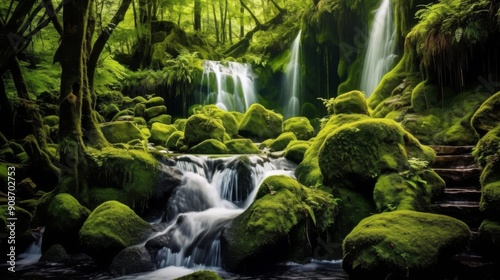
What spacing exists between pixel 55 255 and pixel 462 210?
7327 mm

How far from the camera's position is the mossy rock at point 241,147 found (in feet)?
40.9

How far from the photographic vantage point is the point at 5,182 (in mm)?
9781

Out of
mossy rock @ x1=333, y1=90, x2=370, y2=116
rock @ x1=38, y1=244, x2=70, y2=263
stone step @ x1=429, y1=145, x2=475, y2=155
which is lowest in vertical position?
rock @ x1=38, y1=244, x2=70, y2=263

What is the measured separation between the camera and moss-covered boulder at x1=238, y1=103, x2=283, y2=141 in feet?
48.5

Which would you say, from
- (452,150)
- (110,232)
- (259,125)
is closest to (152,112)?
(259,125)

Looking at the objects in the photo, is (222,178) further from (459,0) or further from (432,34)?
(459,0)

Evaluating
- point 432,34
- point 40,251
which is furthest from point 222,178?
point 432,34

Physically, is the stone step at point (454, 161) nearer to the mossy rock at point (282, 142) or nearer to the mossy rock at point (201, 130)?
the mossy rock at point (282, 142)

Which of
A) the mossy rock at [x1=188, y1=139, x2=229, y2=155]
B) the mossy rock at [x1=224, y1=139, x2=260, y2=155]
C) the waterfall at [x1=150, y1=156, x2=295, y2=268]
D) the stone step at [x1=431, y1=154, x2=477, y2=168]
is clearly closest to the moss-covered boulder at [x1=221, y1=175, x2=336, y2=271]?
the waterfall at [x1=150, y1=156, x2=295, y2=268]

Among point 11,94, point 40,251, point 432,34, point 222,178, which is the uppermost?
point 432,34

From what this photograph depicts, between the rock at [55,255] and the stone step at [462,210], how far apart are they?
675 centimetres

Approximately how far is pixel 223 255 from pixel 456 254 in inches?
140

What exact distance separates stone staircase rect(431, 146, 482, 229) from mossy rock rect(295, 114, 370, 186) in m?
2.12

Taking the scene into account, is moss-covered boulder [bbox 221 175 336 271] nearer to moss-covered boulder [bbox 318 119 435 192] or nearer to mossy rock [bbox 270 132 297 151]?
moss-covered boulder [bbox 318 119 435 192]
